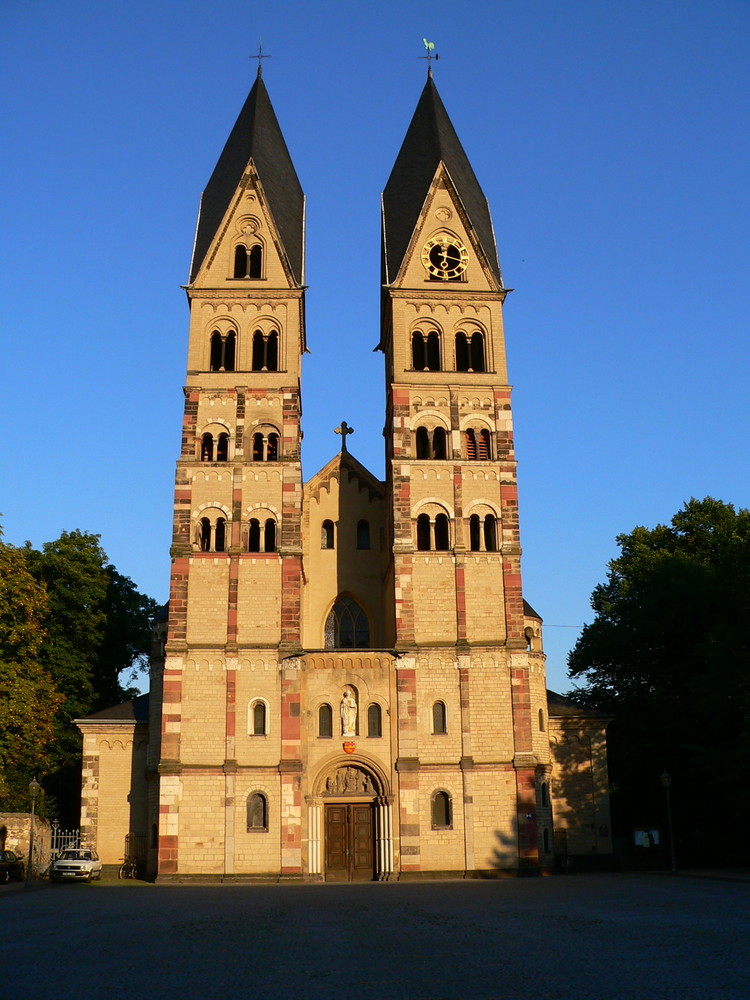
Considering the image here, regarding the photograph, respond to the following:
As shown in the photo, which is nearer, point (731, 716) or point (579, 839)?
point (731, 716)

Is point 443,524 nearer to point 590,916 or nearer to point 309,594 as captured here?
point 309,594

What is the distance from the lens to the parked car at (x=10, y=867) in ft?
115

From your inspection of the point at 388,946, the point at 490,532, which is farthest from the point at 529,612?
the point at 388,946

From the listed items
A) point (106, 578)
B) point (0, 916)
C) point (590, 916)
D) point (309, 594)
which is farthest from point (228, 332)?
point (590, 916)

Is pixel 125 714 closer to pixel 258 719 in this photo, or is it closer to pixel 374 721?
pixel 258 719

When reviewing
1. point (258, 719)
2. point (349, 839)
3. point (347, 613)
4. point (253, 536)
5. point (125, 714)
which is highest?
point (253, 536)

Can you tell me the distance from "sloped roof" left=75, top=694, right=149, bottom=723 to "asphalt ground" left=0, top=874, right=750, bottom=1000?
52.9ft

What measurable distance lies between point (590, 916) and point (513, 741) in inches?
699

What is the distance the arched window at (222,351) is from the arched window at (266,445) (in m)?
3.24

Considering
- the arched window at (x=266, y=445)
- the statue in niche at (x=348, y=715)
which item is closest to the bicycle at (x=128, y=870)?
the statue in niche at (x=348, y=715)

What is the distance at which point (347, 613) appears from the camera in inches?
1719

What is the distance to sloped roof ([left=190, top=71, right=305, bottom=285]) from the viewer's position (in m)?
45.4

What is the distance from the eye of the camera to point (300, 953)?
15.7m

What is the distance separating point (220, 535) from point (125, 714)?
946cm
